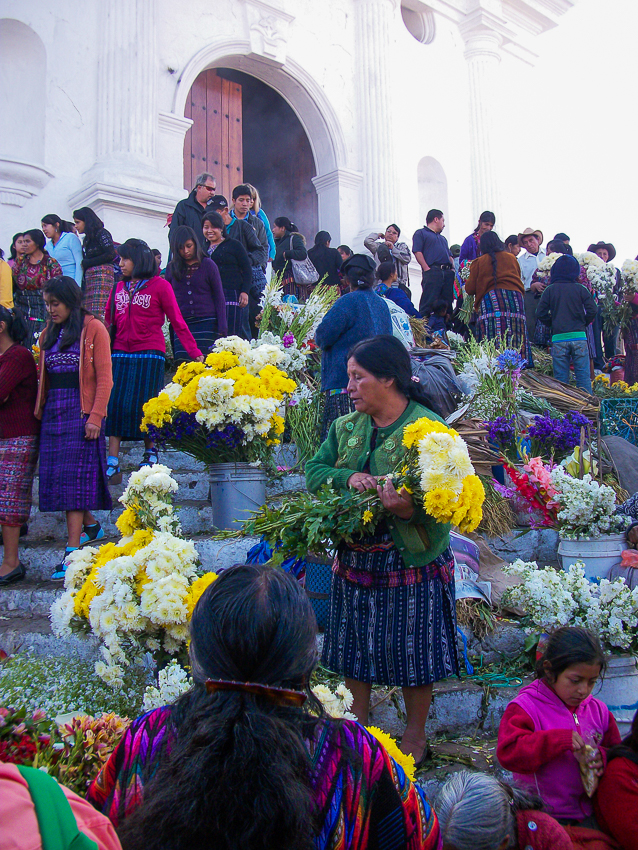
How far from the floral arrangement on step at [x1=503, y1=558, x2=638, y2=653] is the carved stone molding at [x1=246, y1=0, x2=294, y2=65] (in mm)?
10515

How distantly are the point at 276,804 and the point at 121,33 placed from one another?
1046 centimetres

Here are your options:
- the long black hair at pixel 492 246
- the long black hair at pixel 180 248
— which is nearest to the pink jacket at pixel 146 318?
the long black hair at pixel 180 248

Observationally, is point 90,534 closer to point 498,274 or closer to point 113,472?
point 113,472

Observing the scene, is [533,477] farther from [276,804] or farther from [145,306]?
[276,804]

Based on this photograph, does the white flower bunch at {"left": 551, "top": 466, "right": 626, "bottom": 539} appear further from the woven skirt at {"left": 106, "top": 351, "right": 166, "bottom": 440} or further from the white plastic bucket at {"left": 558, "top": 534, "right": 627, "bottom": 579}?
the woven skirt at {"left": 106, "top": 351, "right": 166, "bottom": 440}

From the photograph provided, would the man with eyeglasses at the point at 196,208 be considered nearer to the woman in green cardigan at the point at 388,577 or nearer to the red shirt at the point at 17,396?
the red shirt at the point at 17,396

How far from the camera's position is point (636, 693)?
315 centimetres

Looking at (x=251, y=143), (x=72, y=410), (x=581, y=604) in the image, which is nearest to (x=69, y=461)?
(x=72, y=410)

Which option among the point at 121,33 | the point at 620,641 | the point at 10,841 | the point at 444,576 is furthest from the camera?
the point at 121,33

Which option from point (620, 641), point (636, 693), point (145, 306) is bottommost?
point (636, 693)

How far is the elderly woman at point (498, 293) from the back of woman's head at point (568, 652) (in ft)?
16.5

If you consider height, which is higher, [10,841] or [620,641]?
[10,841]

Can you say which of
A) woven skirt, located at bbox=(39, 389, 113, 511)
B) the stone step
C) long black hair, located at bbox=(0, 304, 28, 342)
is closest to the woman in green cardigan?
the stone step

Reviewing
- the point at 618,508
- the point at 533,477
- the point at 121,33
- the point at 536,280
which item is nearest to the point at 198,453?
the point at 533,477
